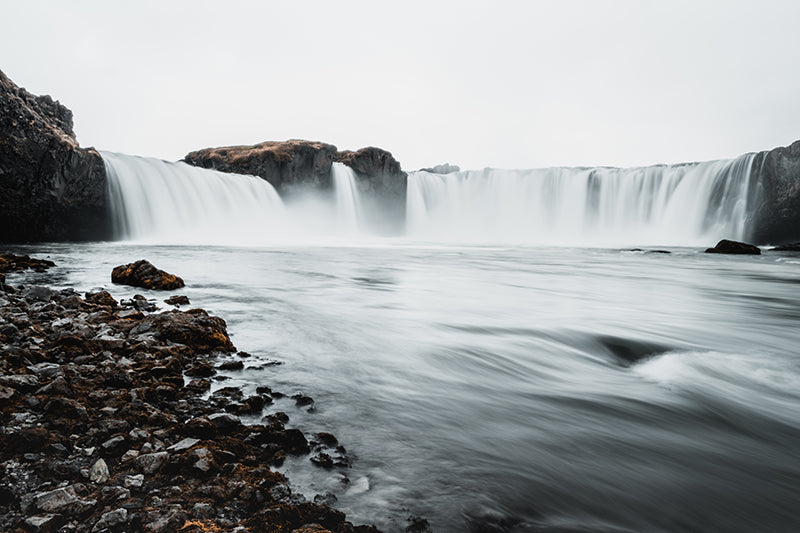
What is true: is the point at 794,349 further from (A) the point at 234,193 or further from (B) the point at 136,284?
(A) the point at 234,193

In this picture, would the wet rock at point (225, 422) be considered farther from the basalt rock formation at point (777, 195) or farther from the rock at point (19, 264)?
the basalt rock formation at point (777, 195)

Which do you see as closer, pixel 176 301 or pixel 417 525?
pixel 417 525

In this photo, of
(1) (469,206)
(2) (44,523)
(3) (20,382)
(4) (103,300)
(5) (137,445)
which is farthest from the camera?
(1) (469,206)

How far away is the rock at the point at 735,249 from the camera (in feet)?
90.2

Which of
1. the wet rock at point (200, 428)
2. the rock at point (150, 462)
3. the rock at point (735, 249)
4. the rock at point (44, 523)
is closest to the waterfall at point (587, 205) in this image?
the rock at point (735, 249)

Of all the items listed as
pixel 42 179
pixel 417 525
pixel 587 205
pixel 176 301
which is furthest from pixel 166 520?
pixel 587 205

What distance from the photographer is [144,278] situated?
9.08m

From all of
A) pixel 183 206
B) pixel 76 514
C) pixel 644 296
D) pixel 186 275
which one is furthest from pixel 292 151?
pixel 76 514

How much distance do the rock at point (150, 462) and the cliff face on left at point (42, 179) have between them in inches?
1076

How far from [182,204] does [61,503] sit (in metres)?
34.5

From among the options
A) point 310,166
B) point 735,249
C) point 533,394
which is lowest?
point 533,394

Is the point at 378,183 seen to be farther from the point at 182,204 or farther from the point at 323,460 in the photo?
the point at 323,460

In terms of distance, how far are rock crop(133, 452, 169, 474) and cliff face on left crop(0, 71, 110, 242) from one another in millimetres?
27330

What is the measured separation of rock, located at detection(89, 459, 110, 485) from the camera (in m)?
2.03
